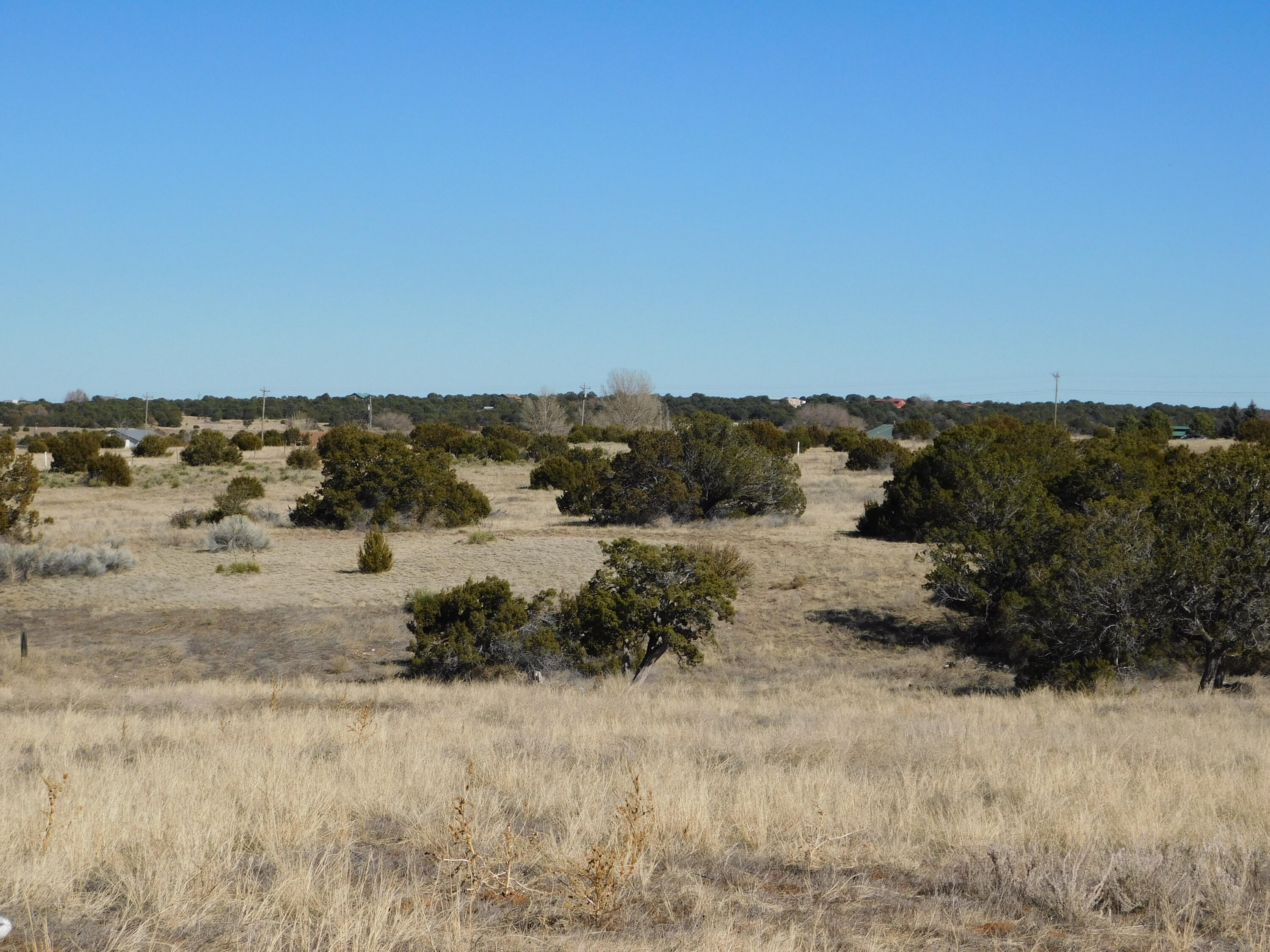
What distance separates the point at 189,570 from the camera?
26703 millimetres

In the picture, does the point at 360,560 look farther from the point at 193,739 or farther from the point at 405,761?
the point at 405,761

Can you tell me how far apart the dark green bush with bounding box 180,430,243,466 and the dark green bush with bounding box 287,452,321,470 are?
12.0 feet

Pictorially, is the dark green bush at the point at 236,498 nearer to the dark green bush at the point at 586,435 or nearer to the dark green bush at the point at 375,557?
the dark green bush at the point at 375,557

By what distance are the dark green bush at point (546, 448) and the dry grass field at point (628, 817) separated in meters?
47.6

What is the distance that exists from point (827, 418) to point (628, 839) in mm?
108228

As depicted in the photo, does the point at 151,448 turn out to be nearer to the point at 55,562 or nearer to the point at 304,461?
the point at 304,461

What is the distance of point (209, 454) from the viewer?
60.4m

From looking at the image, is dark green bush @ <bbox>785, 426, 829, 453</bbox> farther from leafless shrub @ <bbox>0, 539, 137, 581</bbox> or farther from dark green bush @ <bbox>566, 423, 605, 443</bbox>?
leafless shrub @ <bbox>0, 539, 137, 581</bbox>

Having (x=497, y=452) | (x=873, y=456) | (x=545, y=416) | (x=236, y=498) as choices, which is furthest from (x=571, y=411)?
(x=236, y=498)

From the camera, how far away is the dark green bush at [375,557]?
84.6 feet

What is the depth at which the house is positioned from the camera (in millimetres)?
69631

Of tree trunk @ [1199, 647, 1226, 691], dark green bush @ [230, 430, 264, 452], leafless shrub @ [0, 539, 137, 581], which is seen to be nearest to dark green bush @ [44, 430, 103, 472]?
dark green bush @ [230, 430, 264, 452]

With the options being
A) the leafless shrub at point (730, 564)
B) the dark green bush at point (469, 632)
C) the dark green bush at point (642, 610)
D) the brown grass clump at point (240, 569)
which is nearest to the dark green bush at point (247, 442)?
the brown grass clump at point (240, 569)

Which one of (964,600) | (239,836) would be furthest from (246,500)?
(239,836)
